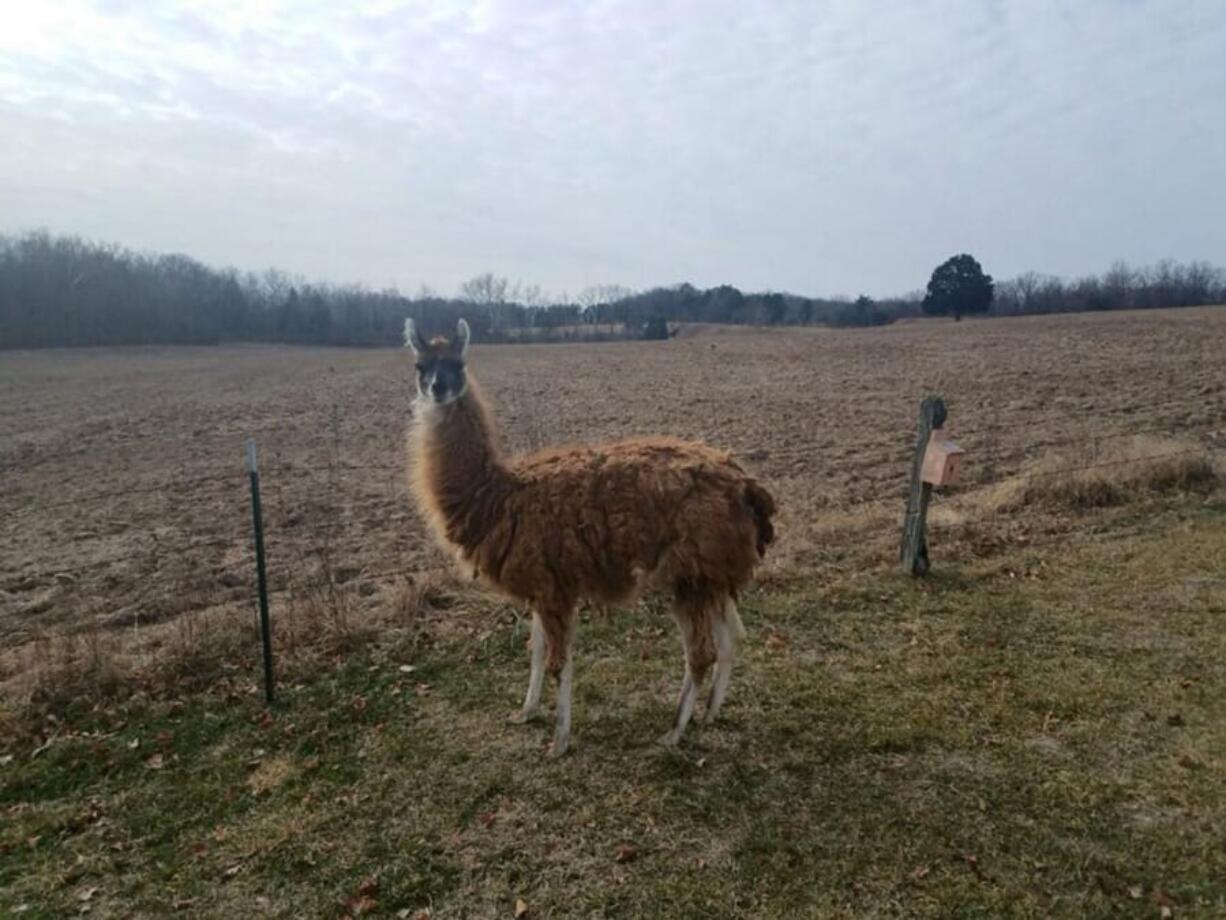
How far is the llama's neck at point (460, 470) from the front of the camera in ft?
17.4

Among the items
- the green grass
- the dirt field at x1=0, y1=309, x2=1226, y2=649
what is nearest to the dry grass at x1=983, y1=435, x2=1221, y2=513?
the dirt field at x1=0, y1=309, x2=1226, y2=649

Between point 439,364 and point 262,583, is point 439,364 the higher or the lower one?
the higher one

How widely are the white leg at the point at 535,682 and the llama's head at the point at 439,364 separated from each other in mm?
1621

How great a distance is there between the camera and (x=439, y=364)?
5.58 m

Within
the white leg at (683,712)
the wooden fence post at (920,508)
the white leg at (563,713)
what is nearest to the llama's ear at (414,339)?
the white leg at (563,713)

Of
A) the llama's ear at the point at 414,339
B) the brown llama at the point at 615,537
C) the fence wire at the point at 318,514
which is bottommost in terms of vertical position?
the fence wire at the point at 318,514

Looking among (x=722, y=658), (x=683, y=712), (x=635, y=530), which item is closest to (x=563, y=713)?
(x=683, y=712)

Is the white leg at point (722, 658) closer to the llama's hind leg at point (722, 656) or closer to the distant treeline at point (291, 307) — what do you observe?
the llama's hind leg at point (722, 656)

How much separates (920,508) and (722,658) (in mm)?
3557

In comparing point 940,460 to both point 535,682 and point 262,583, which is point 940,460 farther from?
point 262,583

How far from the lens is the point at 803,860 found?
3.89 metres

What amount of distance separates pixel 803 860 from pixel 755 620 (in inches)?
120

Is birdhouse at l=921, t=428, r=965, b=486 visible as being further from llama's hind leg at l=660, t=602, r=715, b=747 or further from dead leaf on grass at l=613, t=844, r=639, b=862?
dead leaf on grass at l=613, t=844, r=639, b=862

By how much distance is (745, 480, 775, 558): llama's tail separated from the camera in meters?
5.11
